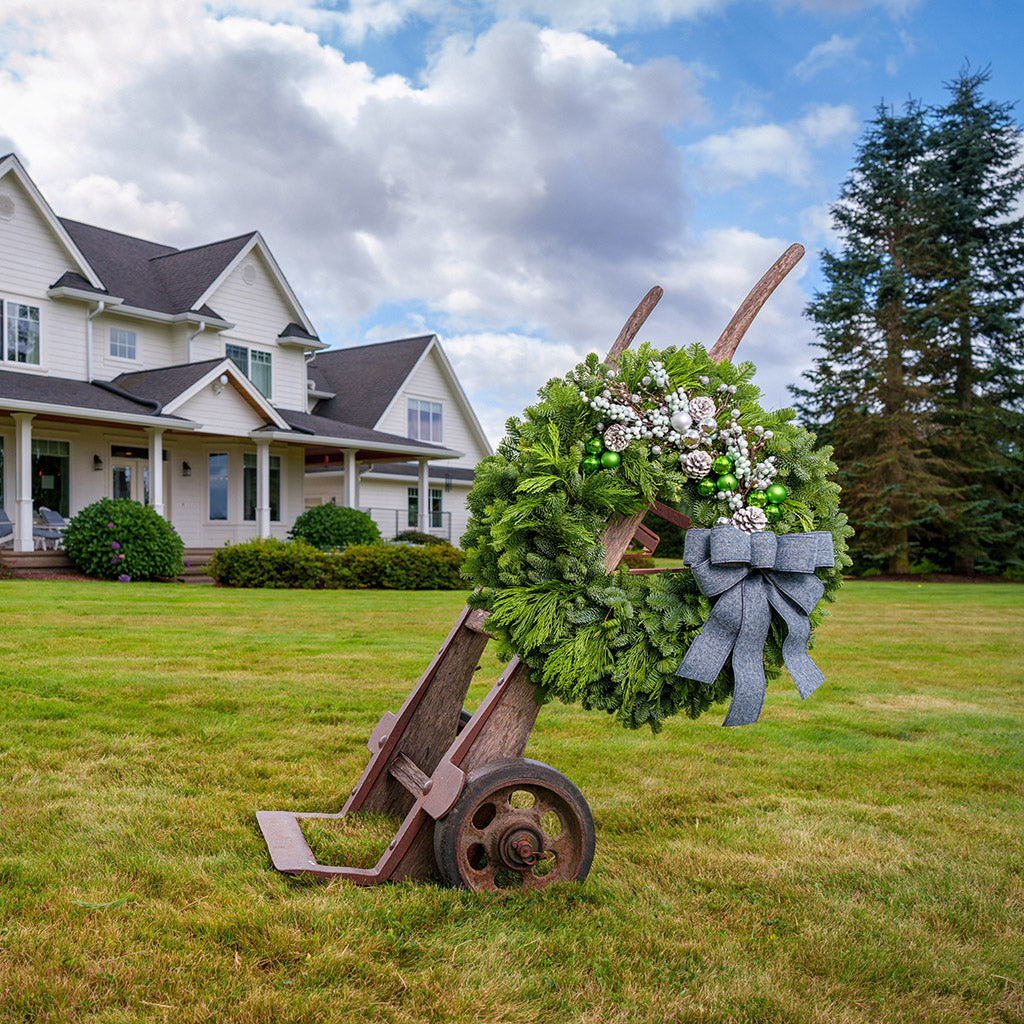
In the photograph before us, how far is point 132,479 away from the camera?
22078 mm

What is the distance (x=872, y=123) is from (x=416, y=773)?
1485 inches

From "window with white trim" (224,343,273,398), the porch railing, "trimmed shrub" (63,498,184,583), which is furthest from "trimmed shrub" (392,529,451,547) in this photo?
"trimmed shrub" (63,498,184,583)

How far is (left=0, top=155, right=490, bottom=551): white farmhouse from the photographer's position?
19359mm

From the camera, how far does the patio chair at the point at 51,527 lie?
1902 cm

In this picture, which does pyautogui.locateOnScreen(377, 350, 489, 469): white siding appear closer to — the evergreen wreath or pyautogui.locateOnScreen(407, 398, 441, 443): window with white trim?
pyautogui.locateOnScreen(407, 398, 441, 443): window with white trim

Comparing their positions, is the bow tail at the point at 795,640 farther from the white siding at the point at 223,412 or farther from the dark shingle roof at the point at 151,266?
the dark shingle roof at the point at 151,266

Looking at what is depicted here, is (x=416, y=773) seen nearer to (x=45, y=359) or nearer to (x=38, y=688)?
(x=38, y=688)

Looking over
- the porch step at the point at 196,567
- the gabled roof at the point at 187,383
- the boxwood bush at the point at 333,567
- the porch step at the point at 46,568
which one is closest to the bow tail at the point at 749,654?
the boxwood bush at the point at 333,567

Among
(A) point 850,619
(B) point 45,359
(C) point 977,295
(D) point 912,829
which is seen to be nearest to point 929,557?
(C) point 977,295

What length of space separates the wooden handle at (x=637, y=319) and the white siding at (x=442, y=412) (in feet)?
80.2

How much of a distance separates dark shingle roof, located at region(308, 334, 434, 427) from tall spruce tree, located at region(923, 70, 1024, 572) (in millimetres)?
18363

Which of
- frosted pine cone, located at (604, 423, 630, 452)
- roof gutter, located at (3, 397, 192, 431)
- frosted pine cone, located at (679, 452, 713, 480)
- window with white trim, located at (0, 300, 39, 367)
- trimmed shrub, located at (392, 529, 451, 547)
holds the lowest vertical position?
trimmed shrub, located at (392, 529, 451, 547)

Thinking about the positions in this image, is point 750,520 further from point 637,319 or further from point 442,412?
point 442,412

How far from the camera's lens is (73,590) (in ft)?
44.9
